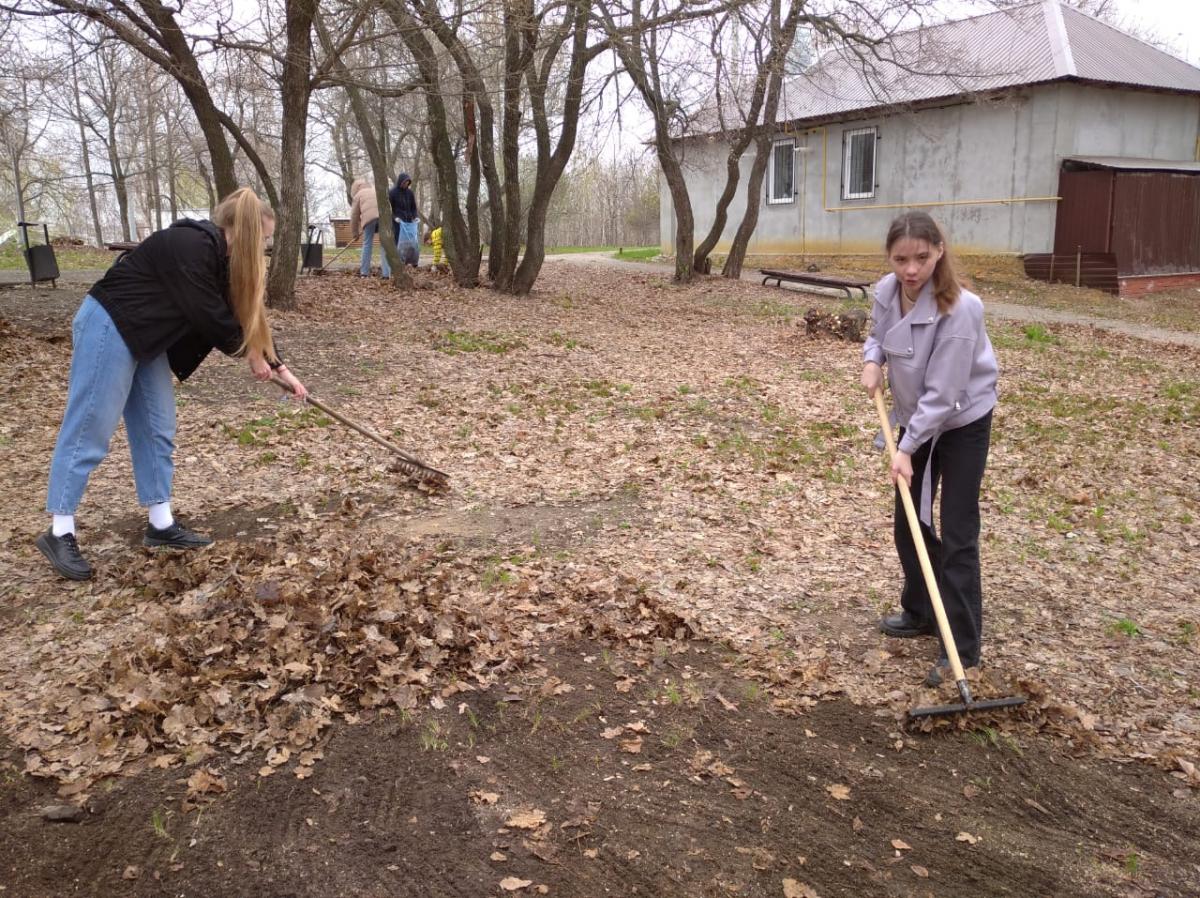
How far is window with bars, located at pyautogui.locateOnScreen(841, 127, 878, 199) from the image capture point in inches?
856

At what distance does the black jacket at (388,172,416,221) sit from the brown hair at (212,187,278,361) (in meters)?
11.6

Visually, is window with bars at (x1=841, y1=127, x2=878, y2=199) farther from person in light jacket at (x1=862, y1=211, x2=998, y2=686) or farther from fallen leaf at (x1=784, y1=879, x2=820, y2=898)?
fallen leaf at (x1=784, y1=879, x2=820, y2=898)

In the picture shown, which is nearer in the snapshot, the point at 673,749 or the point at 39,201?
the point at 673,749

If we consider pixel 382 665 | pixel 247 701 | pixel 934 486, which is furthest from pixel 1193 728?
pixel 247 701

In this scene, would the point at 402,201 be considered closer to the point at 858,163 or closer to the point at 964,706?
the point at 858,163

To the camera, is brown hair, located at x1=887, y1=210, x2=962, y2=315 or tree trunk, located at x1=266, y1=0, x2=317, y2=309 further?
tree trunk, located at x1=266, y1=0, x2=317, y2=309

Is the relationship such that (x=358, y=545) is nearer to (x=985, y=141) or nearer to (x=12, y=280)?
(x=12, y=280)

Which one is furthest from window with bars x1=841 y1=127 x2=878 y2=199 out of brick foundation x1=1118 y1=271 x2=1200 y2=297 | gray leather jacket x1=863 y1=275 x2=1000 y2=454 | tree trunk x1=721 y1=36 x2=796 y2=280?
gray leather jacket x1=863 y1=275 x2=1000 y2=454

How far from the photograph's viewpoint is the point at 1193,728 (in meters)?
3.69

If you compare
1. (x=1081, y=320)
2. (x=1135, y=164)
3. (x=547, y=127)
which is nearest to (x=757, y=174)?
(x=547, y=127)

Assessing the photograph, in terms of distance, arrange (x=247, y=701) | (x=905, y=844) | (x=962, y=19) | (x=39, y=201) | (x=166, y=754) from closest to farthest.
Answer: (x=905, y=844), (x=166, y=754), (x=247, y=701), (x=962, y=19), (x=39, y=201)

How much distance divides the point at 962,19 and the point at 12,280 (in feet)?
65.4

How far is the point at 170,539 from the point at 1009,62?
769 inches

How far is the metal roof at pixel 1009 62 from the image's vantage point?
1784 centimetres
